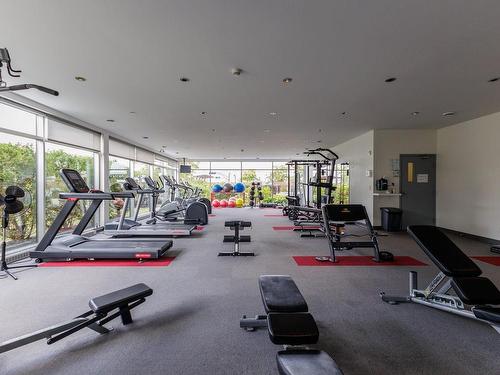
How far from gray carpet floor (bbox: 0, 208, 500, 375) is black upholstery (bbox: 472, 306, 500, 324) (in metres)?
0.25

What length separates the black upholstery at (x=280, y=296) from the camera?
1.77 metres

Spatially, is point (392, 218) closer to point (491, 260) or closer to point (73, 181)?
point (491, 260)

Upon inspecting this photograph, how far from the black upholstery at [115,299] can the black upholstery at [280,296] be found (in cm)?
120

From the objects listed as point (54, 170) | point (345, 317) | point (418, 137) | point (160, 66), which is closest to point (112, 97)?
point (160, 66)

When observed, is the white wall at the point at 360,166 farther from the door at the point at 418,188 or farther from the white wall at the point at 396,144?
the door at the point at 418,188

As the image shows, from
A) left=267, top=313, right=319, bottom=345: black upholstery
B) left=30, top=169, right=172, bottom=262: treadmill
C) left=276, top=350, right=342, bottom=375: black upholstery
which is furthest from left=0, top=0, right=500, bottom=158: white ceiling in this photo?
left=276, top=350, right=342, bottom=375: black upholstery

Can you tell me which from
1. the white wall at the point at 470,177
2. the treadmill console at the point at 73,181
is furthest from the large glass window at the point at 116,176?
the white wall at the point at 470,177

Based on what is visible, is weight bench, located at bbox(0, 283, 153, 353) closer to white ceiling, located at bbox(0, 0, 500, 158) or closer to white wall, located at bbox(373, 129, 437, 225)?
white ceiling, located at bbox(0, 0, 500, 158)

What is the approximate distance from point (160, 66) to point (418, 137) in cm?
698

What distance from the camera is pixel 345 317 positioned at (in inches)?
93.4

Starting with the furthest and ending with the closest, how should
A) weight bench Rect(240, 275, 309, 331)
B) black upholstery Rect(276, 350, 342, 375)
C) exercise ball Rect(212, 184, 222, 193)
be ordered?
exercise ball Rect(212, 184, 222, 193)
weight bench Rect(240, 275, 309, 331)
black upholstery Rect(276, 350, 342, 375)

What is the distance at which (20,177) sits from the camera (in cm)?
455

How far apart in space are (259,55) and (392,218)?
5.76m

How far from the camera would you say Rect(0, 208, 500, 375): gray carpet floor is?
1.78 metres
